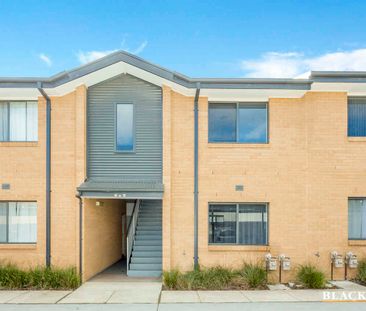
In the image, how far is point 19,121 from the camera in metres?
11.7

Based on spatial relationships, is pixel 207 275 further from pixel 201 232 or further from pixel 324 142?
pixel 324 142

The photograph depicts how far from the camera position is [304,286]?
10.5 m

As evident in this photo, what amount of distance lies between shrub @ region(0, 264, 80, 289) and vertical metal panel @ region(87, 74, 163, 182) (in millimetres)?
3166

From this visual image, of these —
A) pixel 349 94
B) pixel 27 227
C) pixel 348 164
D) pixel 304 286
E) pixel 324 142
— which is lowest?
pixel 304 286

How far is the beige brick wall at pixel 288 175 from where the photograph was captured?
37.5 ft

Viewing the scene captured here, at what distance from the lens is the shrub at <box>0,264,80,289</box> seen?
34.2 ft

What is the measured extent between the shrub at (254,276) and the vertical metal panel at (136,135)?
3.96 metres

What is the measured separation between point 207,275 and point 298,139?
5314 mm

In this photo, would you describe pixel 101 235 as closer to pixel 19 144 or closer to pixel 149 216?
pixel 149 216

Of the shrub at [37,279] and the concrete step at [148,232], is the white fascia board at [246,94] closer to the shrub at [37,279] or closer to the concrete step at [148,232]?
the concrete step at [148,232]

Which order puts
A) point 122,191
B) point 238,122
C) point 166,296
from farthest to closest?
point 238,122
point 122,191
point 166,296

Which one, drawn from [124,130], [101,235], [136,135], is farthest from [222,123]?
[101,235]

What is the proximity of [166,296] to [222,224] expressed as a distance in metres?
3.08

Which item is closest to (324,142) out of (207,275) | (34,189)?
(207,275)
